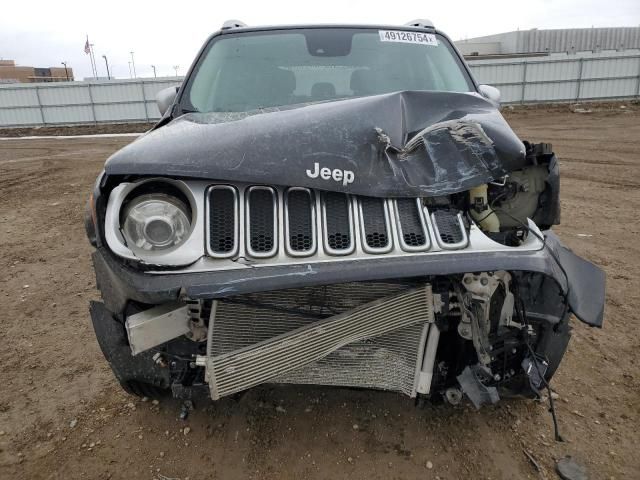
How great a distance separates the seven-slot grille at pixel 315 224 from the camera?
1748mm

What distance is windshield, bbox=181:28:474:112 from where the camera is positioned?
3135 millimetres

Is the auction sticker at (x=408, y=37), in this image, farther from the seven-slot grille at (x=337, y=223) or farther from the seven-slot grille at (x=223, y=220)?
the seven-slot grille at (x=223, y=220)

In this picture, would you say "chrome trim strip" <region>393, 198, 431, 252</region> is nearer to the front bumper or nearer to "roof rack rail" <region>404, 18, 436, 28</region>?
the front bumper

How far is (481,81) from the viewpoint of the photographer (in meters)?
20.4

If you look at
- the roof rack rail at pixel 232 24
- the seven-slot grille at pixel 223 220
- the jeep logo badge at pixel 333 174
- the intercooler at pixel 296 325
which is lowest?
the intercooler at pixel 296 325

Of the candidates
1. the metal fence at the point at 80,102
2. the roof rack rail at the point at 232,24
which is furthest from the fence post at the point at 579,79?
the roof rack rail at the point at 232,24

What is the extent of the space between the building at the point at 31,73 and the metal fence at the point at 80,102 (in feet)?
68.6

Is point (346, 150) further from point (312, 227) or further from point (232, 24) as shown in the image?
point (232, 24)

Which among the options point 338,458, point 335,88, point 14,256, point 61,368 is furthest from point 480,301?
point 14,256

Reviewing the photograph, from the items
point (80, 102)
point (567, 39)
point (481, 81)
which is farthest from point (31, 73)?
point (567, 39)

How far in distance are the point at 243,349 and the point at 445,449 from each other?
116 cm

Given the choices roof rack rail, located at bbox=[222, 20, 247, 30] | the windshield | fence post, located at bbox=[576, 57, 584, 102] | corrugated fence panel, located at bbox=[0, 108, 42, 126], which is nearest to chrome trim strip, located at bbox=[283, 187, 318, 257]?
the windshield

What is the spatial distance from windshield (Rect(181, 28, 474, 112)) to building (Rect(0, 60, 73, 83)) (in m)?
44.7

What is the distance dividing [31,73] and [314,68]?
51.9 meters
